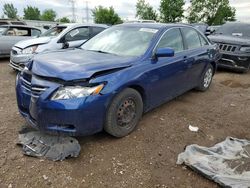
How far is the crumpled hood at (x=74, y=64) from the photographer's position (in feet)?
9.70

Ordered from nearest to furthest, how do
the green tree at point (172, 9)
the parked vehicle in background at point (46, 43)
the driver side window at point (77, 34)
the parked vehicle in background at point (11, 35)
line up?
the parked vehicle in background at point (46, 43)
the driver side window at point (77, 34)
the parked vehicle in background at point (11, 35)
the green tree at point (172, 9)

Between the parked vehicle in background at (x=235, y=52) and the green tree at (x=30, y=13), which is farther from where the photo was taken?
the green tree at (x=30, y=13)

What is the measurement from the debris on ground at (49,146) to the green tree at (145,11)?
114 feet

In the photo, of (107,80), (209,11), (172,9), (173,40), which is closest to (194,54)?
(173,40)

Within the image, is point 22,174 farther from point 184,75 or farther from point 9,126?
point 184,75

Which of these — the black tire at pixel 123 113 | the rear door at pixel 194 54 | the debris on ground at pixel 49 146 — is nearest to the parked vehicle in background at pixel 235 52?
the rear door at pixel 194 54

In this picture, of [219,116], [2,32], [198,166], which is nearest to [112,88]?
[198,166]

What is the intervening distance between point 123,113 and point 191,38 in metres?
2.63

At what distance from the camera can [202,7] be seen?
35.9 metres

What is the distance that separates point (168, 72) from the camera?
13.7ft

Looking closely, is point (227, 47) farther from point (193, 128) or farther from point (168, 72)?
point (193, 128)

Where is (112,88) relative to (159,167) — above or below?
above

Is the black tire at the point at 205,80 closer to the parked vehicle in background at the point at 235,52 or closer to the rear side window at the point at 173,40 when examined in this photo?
the rear side window at the point at 173,40

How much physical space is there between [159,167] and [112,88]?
1.14 m
